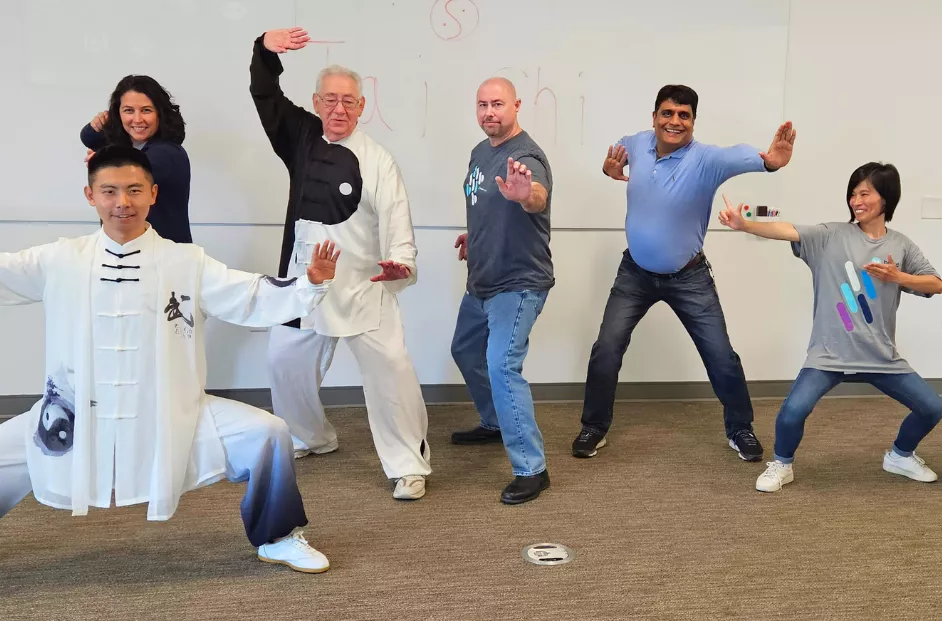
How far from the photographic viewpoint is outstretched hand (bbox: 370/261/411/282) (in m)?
2.56

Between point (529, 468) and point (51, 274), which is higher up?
point (51, 274)

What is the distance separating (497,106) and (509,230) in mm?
431

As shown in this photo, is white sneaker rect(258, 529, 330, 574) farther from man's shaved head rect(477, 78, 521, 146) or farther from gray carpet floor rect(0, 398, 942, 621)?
man's shaved head rect(477, 78, 521, 146)

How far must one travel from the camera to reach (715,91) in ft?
12.6

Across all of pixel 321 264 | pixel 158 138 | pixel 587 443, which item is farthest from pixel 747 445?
pixel 158 138

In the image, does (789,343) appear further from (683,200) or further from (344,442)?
(344,442)

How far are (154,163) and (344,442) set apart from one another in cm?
139

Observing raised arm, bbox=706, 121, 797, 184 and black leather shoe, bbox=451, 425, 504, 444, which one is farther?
black leather shoe, bbox=451, 425, 504, 444

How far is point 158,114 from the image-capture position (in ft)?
9.21

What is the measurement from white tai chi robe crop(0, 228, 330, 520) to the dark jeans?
5.03 ft

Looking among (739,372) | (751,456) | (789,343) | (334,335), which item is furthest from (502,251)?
(789,343)

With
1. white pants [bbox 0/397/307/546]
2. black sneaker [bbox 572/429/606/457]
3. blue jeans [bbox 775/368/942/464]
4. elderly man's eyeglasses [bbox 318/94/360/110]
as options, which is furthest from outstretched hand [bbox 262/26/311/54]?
blue jeans [bbox 775/368/942/464]

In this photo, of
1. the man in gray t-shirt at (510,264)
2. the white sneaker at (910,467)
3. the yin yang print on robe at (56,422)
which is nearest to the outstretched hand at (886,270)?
the white sneaker at (910,467)

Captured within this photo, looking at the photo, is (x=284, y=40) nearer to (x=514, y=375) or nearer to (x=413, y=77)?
(x=413, y=77)
